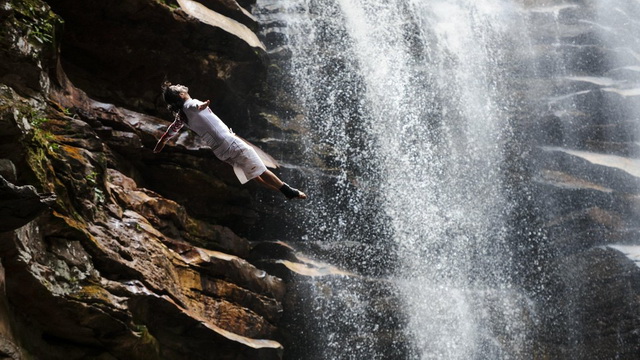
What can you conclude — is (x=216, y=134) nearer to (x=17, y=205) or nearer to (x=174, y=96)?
(x=174, y=96)

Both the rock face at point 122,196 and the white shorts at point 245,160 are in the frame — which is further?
the white shorts at point 245,160

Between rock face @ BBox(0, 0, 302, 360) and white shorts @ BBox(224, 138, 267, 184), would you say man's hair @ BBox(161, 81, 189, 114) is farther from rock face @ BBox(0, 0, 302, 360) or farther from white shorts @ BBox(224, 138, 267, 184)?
rock face @ BBox(0, 0, 302, 360)

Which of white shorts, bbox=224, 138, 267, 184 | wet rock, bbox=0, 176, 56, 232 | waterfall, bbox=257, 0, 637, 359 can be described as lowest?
waterfall, bbox=257, 0, 637, 359

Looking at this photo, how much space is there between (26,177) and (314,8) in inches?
444

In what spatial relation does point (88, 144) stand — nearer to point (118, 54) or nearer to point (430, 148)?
point (118, 54)

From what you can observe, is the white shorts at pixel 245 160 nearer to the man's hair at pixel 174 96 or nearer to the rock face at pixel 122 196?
the man's hair at pixel 174 96

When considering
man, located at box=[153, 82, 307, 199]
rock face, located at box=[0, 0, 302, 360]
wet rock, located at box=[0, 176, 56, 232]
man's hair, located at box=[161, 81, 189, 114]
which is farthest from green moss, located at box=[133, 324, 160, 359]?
man's hair, located at box=[161, 81, 189, 114]

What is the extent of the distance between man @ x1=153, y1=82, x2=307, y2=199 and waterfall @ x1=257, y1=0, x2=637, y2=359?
3.89 m

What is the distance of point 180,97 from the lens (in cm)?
824

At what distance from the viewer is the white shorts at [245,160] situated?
8391mm

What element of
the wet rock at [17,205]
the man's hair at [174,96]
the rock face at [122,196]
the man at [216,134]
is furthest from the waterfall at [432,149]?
the wet rock at [17,205]

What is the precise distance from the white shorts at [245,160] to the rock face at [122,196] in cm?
155

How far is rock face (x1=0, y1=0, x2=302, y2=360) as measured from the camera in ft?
19.3

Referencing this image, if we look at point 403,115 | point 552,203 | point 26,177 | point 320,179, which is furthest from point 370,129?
point 26,177
